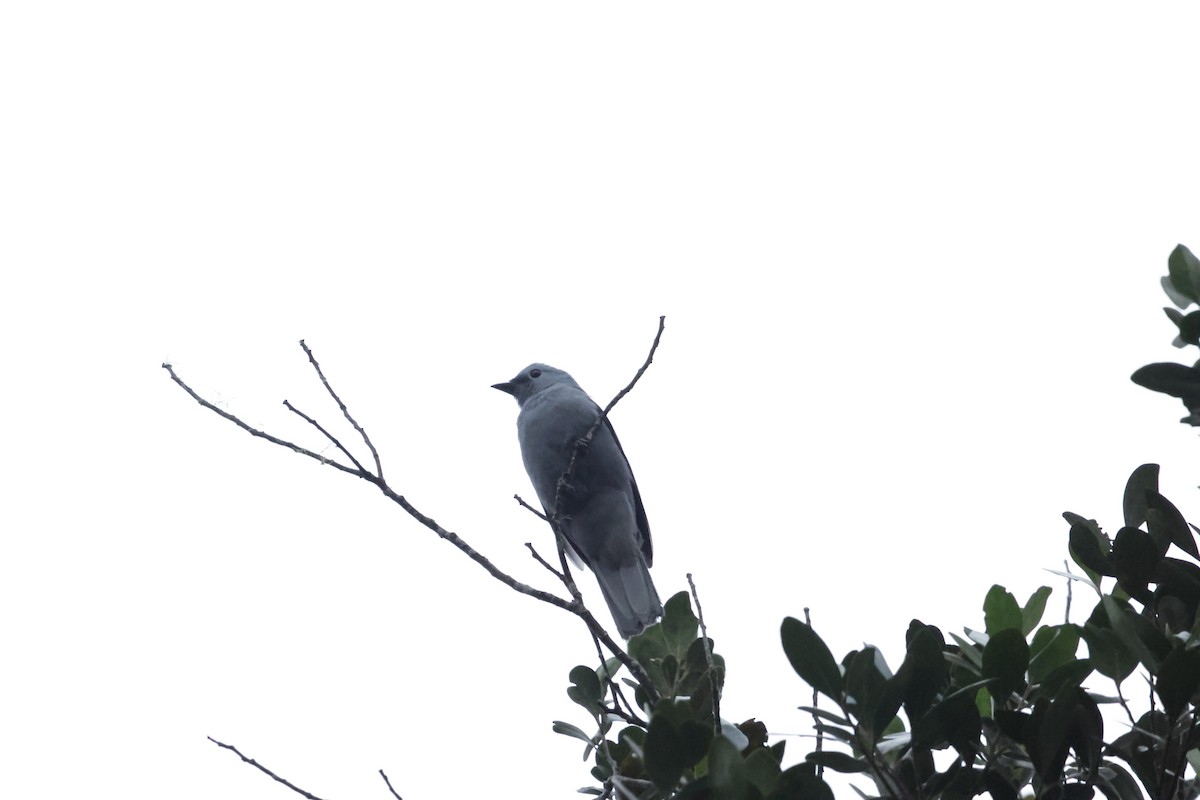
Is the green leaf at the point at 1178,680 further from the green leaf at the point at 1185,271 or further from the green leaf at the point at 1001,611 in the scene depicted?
the green leaf at the point at 1185,271

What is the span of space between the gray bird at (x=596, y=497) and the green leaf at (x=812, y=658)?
3.59 metres

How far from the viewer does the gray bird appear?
19.2 feet

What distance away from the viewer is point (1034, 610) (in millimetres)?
2506

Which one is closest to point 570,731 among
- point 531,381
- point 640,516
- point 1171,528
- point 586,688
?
point 586,688

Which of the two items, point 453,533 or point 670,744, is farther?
point 453,533

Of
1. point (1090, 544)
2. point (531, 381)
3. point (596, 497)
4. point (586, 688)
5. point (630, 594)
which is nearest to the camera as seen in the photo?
point (1090, 544)

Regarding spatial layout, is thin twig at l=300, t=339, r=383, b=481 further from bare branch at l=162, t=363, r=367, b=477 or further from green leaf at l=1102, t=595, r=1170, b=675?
green leaf at l=1102, t=595, r=1170, b=675

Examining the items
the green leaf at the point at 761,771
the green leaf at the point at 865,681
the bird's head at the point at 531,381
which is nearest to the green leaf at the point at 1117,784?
the green leaf at the point at 865,681

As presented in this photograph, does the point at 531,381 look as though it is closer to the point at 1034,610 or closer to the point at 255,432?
the point at 255,432

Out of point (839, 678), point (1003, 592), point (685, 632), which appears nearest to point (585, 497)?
point (685, 632)

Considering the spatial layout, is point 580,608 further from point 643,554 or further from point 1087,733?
point 643,554

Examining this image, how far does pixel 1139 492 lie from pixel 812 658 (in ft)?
2.91

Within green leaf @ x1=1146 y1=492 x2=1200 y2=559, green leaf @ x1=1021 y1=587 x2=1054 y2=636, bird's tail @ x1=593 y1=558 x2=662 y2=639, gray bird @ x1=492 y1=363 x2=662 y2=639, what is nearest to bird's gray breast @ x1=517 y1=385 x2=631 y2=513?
gray bird @ x1=492 y1=363 x2=662 y2=639

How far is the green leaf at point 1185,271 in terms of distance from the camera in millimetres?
2350
